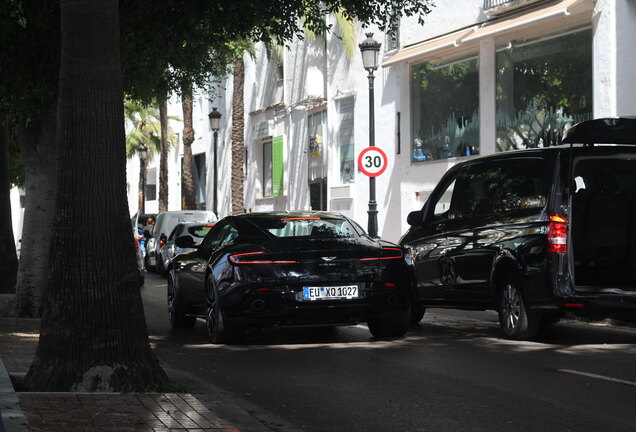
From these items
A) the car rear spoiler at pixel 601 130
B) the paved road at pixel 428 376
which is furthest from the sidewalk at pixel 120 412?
the car rear spoiler at pixel 601 130

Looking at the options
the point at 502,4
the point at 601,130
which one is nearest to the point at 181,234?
the point at 502,4

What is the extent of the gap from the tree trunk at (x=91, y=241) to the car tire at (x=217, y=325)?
148 inches

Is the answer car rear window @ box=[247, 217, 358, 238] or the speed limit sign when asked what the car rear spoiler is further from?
the speed limit sign

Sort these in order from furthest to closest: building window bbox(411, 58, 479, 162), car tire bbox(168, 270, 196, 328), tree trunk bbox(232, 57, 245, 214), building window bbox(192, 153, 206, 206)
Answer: building window bbox(192, 153, 206, 206), tree trunk bbox(232, 57, 245, 214), building window bbox(411, 58, 479, 162), car tire bbox(168, 270, 196, 328)

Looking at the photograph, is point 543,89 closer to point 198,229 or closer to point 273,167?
point 198,229

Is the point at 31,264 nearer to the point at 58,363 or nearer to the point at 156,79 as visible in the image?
the point at 156,79

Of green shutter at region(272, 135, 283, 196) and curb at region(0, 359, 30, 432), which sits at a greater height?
green shutter at region(272, 135, 283, 196)

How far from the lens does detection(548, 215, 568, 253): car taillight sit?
458 inches

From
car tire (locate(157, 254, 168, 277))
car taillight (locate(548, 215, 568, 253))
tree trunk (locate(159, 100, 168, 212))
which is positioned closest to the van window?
car taillight (locate(548, 215, 568, 253))

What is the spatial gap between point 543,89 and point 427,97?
602 cm

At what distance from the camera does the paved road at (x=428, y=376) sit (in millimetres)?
7734

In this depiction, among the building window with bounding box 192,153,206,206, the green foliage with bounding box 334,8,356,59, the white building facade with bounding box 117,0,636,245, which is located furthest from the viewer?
the building window with bounding box 192,153,206,206

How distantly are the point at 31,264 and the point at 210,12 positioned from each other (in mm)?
4303

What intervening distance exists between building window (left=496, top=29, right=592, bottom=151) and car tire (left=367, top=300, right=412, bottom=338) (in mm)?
12241
